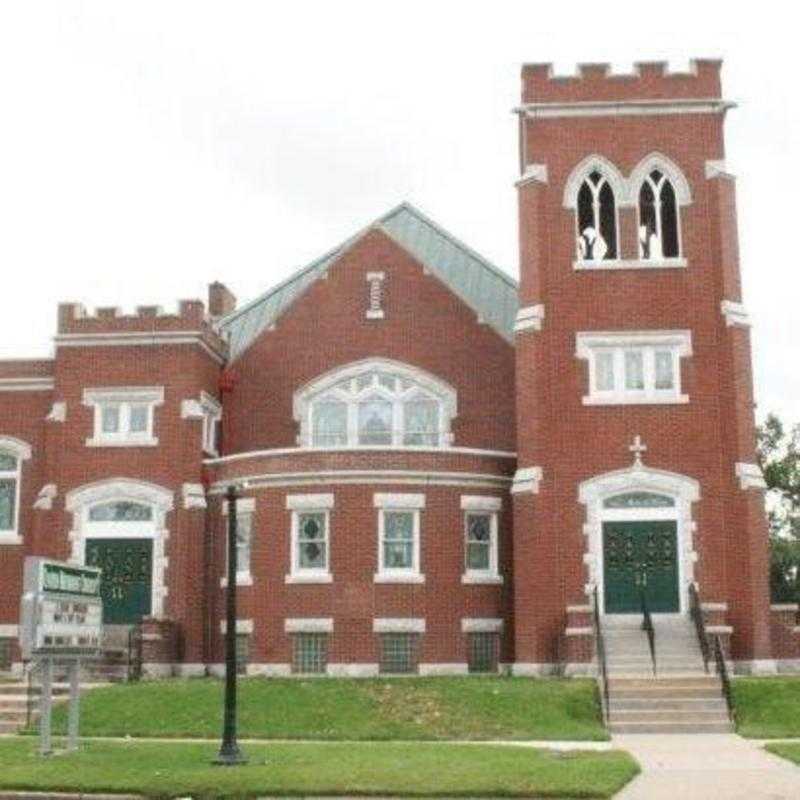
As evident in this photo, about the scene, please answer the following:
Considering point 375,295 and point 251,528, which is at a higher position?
point 375,295

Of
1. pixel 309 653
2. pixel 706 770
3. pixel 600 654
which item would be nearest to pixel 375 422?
A: pixel 309 653

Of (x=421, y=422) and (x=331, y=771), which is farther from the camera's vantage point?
(x=421, y=422)

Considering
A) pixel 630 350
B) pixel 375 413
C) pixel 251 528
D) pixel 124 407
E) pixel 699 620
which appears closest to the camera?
pixel 699 620

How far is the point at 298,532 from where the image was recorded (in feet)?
98.6

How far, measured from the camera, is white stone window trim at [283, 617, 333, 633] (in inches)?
1152

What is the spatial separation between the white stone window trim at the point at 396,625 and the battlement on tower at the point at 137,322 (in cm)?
892

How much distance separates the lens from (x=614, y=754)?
1830cm

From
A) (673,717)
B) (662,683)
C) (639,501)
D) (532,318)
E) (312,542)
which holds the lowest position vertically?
(673,717)

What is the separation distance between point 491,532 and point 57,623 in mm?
13160

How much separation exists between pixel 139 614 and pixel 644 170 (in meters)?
16.1

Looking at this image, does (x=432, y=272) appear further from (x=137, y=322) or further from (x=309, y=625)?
(x=309, y=625)

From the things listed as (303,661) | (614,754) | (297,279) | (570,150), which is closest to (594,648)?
(303,661)

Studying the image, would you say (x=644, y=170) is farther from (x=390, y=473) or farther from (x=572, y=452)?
(x=390, y=473)

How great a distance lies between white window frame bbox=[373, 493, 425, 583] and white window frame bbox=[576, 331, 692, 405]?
4568 millimetres
